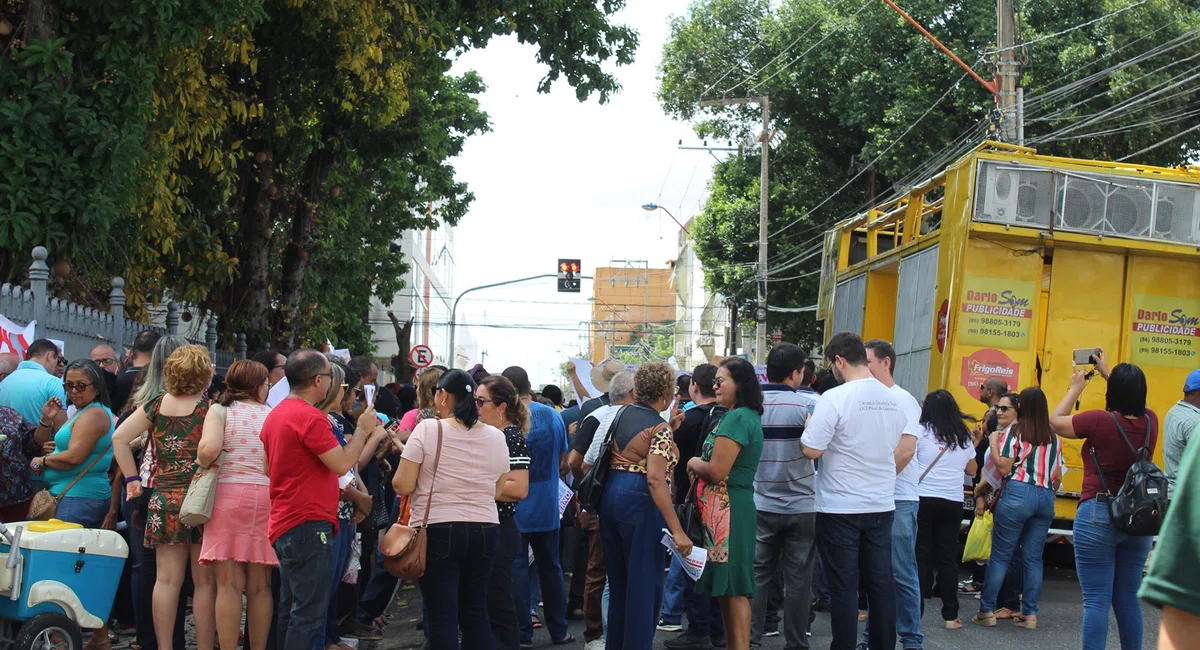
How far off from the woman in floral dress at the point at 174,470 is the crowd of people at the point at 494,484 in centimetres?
1

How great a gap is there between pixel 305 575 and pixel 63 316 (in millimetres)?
4825

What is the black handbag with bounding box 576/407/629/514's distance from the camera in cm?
685

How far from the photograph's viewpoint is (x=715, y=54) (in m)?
34.0

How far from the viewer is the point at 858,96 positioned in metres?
28.8

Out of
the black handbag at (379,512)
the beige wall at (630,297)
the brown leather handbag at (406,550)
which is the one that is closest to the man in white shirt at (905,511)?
the brown leather handbag at (406,550)

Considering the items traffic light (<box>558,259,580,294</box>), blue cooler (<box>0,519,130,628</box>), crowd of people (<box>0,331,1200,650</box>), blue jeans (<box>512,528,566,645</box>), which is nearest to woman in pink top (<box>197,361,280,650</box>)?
crowd of people (<box>0,331,1200,650</box>)

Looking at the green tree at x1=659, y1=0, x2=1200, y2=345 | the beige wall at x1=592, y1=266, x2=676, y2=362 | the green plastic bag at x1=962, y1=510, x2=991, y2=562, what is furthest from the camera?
the beige wall at x1=592, y1=266, x2=676, y2=362

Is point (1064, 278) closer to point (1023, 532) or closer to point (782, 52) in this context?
point (1023, 532)

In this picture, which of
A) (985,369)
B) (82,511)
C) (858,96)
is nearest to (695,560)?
(82,511)

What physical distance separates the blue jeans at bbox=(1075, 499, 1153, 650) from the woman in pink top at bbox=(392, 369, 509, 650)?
3.13 meters

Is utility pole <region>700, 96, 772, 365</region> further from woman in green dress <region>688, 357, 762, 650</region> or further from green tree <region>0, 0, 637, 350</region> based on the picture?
woman in green dress <region>688, 357, 762, 650</region>

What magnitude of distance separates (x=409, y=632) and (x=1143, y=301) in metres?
6.95

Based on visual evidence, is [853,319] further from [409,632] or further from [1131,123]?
[1131,123]

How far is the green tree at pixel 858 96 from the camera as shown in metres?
25.1
